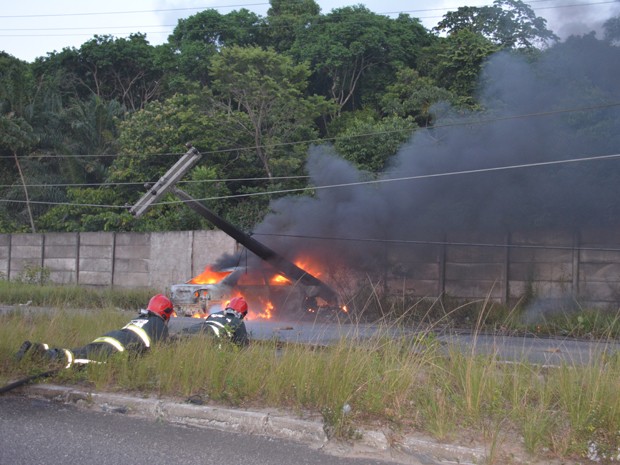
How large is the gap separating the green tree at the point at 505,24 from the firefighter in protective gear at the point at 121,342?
1835 centimetres

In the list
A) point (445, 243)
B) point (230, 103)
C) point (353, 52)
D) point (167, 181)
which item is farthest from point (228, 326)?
point (353, 52)

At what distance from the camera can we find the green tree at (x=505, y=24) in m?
23.9

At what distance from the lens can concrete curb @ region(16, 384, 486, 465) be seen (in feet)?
14.8

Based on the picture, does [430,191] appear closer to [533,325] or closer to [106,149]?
[533,325]

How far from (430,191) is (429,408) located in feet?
36.8

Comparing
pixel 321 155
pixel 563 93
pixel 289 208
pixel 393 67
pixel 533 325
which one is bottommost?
pixel 533 325

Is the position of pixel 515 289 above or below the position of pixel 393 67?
below

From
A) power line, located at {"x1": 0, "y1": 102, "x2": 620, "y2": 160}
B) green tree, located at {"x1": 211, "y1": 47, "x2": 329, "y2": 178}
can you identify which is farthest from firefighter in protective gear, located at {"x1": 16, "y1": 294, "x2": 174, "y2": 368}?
green tree, located at {"x1": 211, "y1": 47, "x2": 329, "y2": 178}

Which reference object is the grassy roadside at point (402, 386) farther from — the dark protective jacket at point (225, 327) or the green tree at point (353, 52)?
the green tree at point (353, 52)

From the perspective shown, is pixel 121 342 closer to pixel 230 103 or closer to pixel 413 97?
pixel 230 103

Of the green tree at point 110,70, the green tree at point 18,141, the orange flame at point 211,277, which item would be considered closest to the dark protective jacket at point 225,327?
the orange flame at point 211,277

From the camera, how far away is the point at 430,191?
15.7 m

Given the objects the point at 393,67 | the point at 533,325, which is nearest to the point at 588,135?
the point at 533,325

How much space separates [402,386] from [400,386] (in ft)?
0.06
